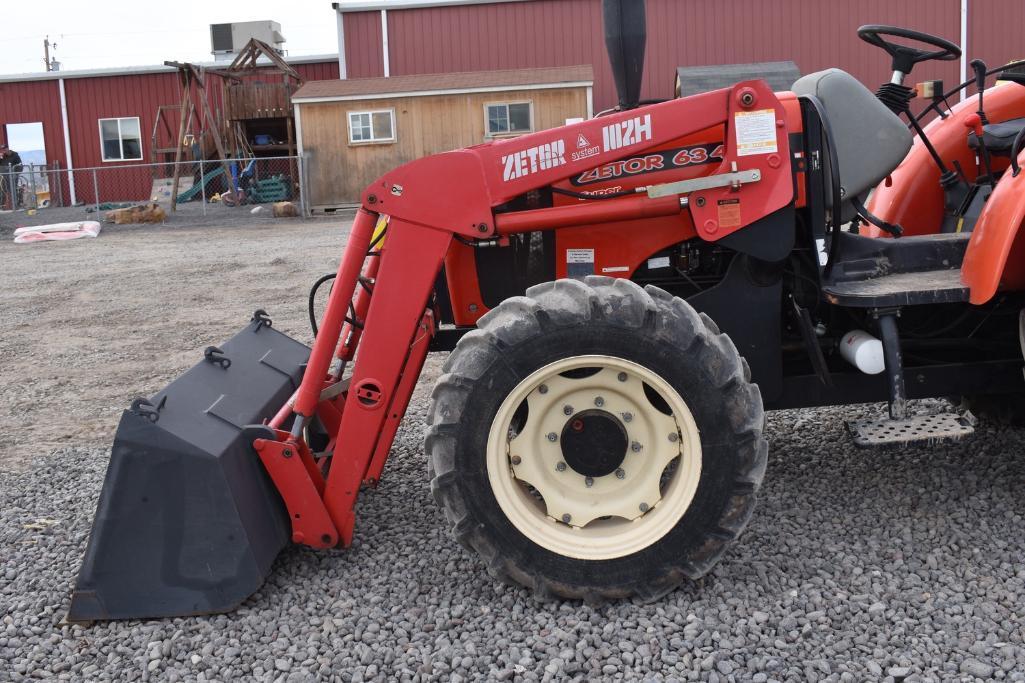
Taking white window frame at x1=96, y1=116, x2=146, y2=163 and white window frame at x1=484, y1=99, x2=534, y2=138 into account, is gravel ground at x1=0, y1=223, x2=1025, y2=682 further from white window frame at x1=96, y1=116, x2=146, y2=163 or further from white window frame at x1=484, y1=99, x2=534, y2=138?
white window frame at x1=96, y1=116, x2=146, y2=163

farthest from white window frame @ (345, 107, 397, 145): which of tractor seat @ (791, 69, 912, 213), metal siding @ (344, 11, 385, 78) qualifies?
tractor seat @ (791, 69, 912, 213)

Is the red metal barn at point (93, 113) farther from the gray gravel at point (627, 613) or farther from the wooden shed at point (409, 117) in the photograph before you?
the gray gravel at point (627, 613)

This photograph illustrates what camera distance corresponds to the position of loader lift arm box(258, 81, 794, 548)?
323cm

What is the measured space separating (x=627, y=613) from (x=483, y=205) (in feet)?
4.23

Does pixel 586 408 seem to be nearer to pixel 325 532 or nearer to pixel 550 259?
pixel 550 259

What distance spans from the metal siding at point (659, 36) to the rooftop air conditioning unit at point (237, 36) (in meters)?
9.75

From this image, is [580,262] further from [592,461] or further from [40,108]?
[40,108]

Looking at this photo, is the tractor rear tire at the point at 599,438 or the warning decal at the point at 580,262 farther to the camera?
the warning decal at the point at 580,262

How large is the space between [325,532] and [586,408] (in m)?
0.94

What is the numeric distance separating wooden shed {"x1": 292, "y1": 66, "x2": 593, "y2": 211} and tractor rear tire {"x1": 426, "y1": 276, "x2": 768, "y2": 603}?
19599mm

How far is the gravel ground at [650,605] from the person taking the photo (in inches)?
110

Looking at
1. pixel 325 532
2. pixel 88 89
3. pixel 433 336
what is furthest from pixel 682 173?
pixel 88 89

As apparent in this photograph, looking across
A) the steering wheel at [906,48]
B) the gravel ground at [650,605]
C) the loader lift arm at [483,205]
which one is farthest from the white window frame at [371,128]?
the loader lift arm at [483,205]

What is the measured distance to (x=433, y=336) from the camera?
12.5 ft
